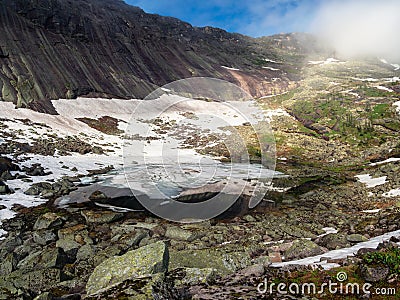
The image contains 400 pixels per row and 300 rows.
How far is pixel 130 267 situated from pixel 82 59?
93.7 m

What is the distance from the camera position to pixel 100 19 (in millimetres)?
122500

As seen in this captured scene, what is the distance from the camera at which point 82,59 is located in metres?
92.9

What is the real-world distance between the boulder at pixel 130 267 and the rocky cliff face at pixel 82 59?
213 feet

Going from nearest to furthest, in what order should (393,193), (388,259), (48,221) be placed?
(388,259) < (48,221) < (393,193)

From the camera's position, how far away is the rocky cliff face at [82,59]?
2881 inches

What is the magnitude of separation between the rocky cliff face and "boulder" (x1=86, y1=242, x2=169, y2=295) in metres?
65.1

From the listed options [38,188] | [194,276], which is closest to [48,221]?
[38,188]

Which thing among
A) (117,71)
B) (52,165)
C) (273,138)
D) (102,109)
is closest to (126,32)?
(117,71)

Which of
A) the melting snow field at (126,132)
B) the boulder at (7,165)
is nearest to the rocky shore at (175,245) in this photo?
the boulder at (7,165)

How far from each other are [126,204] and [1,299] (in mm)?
17471

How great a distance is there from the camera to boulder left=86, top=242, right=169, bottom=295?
1055 cm

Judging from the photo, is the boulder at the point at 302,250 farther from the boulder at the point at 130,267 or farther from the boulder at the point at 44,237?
the boulder at the point at 44,237

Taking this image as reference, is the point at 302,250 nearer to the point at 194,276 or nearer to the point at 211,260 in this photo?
the point at 211,260

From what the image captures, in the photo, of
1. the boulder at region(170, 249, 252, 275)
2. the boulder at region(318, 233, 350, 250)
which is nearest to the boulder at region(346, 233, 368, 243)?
the boulder at region(318, 233, 350, 250)
